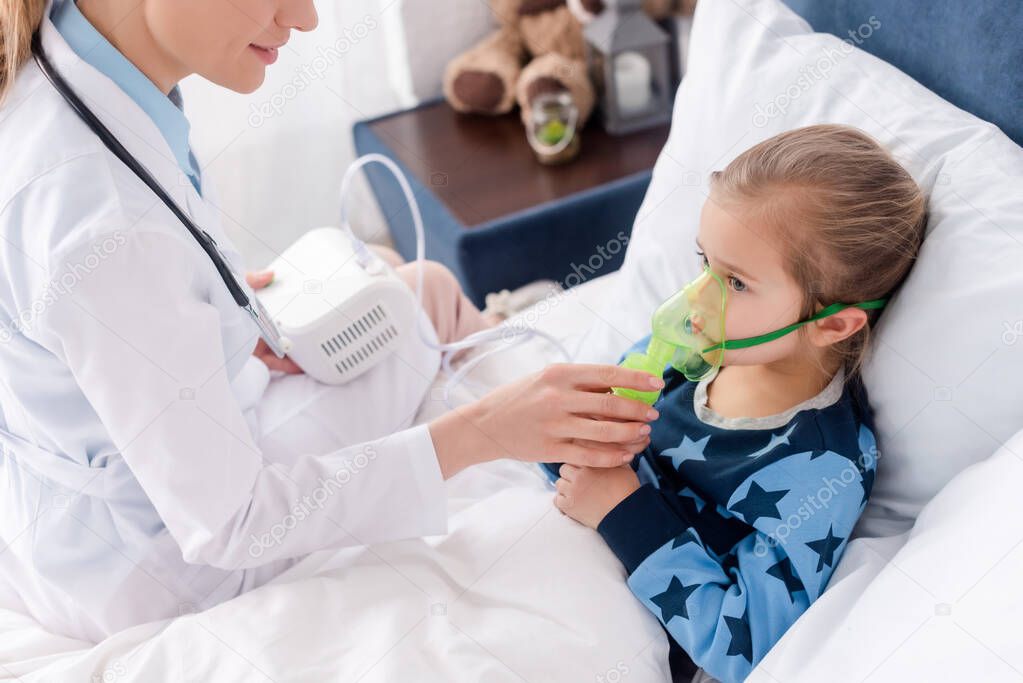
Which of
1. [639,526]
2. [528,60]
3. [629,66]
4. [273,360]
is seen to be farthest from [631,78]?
[639,526]

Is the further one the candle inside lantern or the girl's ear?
the candle inside lantern

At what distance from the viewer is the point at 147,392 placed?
102cm

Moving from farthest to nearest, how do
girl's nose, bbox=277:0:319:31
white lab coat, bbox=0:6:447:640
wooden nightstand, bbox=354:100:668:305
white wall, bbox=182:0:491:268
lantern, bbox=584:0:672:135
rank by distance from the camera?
1. white wall, bbox=182:0:491:268
2. lantern, bbox=584:0:672:135
3. wooden nightstand, bbox=354:100:668:305
4. girl's nose, bbox=277:0:319:31
5. white lab coat, bbox=0:6:447:640

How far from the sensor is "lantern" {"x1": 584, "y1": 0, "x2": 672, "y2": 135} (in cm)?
229

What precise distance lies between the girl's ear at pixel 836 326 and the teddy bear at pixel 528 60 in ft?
4.42

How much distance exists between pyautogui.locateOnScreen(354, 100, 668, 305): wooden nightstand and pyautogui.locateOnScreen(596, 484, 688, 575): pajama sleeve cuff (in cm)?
100

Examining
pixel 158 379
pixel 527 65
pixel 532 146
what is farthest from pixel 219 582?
pixel 527 65

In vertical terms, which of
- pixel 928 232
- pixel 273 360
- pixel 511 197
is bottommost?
pixel 511 197

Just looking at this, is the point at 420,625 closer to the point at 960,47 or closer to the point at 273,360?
the point at 273,360

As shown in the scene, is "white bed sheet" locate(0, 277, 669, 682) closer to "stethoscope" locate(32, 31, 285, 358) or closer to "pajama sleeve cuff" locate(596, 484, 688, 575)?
"pajama sleeve cuff" locate(596, 484, 688, 575)

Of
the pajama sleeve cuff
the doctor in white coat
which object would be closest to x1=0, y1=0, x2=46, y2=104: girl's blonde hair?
the doctor in white coat

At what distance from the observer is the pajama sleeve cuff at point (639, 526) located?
115 centimetres

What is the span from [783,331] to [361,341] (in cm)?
61

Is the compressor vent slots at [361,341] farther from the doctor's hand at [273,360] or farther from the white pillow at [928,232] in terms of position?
the white pillow at [928,232]
